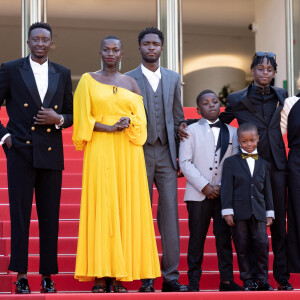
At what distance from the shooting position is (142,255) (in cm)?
572

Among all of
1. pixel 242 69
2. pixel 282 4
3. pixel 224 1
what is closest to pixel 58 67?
pixel 282 4

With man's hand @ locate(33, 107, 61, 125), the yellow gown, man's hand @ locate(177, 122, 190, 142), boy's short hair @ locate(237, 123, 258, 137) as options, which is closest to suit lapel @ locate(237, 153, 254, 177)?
boy's short hair @ locate(237, 123, 258, 137)

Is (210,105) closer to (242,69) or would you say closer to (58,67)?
(58,67)

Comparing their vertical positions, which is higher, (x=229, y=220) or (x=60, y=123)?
(x=60, y=123)

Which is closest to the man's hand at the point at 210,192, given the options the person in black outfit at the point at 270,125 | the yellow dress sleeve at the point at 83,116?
the person in black outfit at the point at 270,125

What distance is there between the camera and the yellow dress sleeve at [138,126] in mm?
5751

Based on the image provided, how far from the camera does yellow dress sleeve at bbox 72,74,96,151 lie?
570 cm

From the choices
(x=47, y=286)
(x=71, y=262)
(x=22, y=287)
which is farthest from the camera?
(x=71, y=262)

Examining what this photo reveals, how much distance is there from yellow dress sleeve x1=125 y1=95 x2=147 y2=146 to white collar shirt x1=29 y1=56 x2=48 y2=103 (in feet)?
2.39

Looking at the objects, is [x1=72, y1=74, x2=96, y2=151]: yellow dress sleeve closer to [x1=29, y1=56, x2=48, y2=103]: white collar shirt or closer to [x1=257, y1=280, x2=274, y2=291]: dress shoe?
[x1=29, y1=56, x2=48, y2=103]: white collar shirt

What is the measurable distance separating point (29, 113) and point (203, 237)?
178cm

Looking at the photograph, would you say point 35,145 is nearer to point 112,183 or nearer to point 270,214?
point 112,183

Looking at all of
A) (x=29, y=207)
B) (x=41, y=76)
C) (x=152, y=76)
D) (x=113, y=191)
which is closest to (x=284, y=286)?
(x=113, y=191)

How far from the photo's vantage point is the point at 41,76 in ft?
19.4
